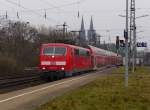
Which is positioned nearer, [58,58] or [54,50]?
[58,58]

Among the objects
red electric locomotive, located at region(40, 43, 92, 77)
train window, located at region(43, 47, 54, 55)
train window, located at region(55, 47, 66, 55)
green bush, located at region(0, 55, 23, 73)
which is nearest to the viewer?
red electric locomotive, located at region(40, 43, 92, 77)

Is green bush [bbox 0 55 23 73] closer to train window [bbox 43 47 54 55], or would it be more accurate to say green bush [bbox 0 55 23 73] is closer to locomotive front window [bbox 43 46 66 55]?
train window [bbox 43 47 54 55]

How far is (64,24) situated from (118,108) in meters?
60.9

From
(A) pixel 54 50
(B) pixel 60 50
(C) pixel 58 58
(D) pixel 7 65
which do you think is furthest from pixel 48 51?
(D) pixel 7 65

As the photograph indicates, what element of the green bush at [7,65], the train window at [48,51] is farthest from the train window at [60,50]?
the green bush at [7,65]

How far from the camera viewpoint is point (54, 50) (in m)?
36.5

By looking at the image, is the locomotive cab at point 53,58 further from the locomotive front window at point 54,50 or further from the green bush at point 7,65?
the green bush at point 7,65

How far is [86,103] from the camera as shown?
16.3 meters

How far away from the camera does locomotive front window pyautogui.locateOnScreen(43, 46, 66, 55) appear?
36253 millimetres

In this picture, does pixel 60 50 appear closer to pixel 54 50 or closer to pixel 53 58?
pixel 54 50

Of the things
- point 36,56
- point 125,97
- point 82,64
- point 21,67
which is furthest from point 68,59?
point 36,56

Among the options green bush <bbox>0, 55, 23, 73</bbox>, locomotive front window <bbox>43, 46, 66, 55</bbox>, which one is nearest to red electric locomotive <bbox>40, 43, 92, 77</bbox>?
locomotive front window <bbox>43, 46, 66, 55</bbox>

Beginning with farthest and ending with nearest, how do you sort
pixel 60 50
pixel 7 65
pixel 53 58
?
1. pixel 7 65
2. pixel 60 50
3. pixel 53 58

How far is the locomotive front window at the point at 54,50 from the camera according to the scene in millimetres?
36253
